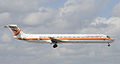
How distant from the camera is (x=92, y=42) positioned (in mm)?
72312

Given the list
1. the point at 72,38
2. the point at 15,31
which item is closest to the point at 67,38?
the point at 72,38

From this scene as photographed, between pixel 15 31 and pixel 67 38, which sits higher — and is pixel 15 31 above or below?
above

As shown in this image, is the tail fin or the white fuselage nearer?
the white fuselage

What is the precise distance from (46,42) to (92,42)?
15.2 m

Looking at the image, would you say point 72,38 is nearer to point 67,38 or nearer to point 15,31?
point 67,38

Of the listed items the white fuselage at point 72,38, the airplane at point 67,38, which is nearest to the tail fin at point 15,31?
the airplane at point 67,38

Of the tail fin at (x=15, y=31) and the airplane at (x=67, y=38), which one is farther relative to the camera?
the tail fin at (x=15, y=31)

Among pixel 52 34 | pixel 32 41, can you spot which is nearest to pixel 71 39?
pixel 52 34

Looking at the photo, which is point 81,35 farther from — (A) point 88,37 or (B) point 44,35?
(B) point 44,35

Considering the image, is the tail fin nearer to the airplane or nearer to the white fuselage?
the airplane

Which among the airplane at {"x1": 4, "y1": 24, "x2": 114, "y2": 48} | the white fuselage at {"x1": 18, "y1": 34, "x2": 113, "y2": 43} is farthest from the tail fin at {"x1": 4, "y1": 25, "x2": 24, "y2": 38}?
the white fuselage at {"x1": 18, "y1": 34, "x2": 113, "y2": 43}

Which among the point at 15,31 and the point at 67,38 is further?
the point at 15,31

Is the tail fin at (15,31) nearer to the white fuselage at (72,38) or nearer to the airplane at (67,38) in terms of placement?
the airplane at (67,38)

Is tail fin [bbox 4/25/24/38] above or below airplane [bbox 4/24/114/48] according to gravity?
above
